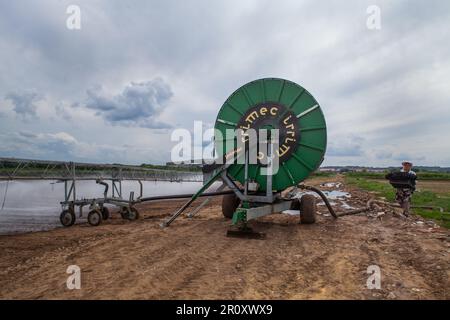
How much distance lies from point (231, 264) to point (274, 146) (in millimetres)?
4979

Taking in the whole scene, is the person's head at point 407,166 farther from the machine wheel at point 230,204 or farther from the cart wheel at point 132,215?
the cart wheel at point 132,215

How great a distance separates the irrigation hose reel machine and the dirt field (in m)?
1.20

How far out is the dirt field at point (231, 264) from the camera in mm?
4840

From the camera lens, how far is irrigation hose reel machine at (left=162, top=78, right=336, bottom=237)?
33.1 ft

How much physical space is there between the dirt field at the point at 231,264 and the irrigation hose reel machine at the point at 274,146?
1.20 metres

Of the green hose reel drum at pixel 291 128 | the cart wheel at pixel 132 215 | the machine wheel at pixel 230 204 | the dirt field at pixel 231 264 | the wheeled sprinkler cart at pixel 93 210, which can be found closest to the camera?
the dirt field at pixel 231 264

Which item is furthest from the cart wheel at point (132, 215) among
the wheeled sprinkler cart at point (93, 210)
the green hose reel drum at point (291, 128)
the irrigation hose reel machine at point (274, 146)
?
the green hose reel drum at point (291, 128)

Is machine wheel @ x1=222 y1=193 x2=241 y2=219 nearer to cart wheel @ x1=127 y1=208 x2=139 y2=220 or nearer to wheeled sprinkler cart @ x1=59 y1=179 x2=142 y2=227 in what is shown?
wheeled sprinkler cart @ x1=59 y1=179 x2=142 y2=227

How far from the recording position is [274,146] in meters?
10.3

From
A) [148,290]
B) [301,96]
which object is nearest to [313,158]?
[301,96]

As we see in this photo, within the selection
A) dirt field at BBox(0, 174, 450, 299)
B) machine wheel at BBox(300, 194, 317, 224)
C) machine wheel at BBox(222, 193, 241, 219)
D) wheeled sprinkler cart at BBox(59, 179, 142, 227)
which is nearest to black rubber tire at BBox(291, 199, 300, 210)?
machine wheel at BBox(300, 194, 317, 224)

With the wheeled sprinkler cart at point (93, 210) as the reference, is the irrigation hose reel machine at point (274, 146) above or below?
above

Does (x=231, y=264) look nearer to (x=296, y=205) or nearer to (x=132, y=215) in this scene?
(x=296, y=205)
